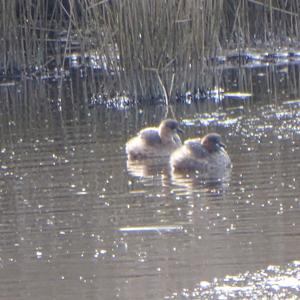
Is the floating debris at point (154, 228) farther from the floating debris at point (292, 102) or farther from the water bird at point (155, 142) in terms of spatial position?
the floating debris at point (292, 102)

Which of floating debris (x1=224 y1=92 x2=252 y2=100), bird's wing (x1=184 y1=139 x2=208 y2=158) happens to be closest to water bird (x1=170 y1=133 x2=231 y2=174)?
bird's wing (x1=184 y1=139 x2=208 y2=158)

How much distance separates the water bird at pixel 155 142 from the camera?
438 inches

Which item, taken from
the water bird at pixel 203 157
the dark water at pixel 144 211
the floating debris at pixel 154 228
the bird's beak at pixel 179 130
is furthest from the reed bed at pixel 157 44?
the floating debris at pixel 154 228

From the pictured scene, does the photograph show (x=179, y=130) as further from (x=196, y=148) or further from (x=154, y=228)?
(x=154, y=228)

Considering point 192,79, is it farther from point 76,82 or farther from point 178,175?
point 178,175

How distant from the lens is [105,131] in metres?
12.5

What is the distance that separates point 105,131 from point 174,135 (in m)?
0.97

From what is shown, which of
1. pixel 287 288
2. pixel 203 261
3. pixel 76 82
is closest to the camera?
pixel 287 288

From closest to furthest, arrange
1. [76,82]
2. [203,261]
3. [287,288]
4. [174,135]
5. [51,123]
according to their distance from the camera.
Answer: [287,288] < [203,261] < [174,135] < [51,123] < [76,82]

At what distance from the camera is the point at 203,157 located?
420 inches

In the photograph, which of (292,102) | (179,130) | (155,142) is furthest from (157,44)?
(155,142)

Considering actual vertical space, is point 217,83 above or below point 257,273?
above

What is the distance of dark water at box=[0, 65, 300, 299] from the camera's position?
22.1 ft

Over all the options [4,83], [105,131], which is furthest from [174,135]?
[4,83]
